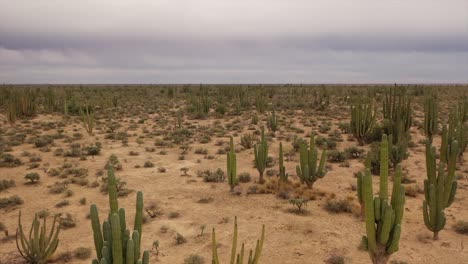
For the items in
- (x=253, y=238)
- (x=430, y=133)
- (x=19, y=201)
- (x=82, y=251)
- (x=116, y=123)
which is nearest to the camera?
(x=82, y=251)

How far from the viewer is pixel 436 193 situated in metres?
6.24

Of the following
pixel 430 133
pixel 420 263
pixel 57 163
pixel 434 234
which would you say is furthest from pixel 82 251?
pixel 430 133

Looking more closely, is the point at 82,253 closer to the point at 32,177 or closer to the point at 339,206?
the point at 32,177

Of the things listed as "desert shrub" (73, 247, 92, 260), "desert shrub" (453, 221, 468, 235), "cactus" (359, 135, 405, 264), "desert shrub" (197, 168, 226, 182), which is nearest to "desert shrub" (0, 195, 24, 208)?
"desert shrub" (73, 247, 92, 260)

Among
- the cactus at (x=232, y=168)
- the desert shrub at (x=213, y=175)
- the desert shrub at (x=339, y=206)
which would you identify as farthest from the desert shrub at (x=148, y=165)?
the desert shrub at (x=339, y=206)

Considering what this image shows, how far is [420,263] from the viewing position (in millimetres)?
5918

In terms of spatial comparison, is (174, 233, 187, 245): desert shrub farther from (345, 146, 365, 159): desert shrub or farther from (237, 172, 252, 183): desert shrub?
(345, 146, 365, 159): desert shrub

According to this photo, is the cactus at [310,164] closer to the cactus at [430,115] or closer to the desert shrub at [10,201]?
the cactus at [430,115]

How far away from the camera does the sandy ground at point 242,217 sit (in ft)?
20.9

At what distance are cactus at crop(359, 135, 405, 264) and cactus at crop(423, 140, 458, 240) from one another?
1.37m

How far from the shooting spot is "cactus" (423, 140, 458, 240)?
20.3 feet

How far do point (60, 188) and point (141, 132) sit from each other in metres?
8.71

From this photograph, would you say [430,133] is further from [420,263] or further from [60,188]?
[60,188]

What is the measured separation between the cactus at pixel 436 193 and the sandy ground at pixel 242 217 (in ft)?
1.26
